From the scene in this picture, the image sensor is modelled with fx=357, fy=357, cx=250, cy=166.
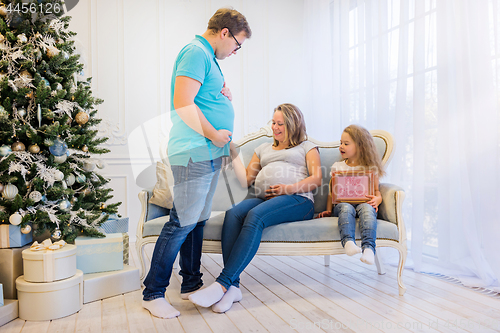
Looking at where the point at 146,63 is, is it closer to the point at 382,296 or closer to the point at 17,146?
the point at 17,146

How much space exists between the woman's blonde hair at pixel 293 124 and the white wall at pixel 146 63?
1.40 meters

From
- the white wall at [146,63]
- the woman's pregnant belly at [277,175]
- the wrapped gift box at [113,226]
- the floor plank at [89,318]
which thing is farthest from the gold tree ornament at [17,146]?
the white wall at [146,63]

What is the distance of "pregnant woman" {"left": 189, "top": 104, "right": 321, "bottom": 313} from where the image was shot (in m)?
1.59

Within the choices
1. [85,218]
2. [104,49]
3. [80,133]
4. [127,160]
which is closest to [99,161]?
[80,133]

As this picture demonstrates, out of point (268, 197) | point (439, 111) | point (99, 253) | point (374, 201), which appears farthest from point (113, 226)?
point (439, 111)

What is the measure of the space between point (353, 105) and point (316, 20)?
1041mm

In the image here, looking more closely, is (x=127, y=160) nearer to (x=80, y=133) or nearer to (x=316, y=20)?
(x=80, y=133)

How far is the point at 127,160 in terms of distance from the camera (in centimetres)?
324

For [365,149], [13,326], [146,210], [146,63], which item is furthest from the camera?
[146,63]

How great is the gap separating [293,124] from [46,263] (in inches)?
55.0

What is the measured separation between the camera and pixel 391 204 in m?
1.85

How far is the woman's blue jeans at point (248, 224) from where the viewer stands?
63.1 inches

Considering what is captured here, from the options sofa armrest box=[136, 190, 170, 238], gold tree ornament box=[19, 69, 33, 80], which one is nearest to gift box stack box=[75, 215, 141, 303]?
sofa armrest box=[136, 190, 170, 238]

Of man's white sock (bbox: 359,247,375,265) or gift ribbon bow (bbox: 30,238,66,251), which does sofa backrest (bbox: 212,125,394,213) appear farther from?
gift ribbon bow (bbox: 30,238,66,251)
